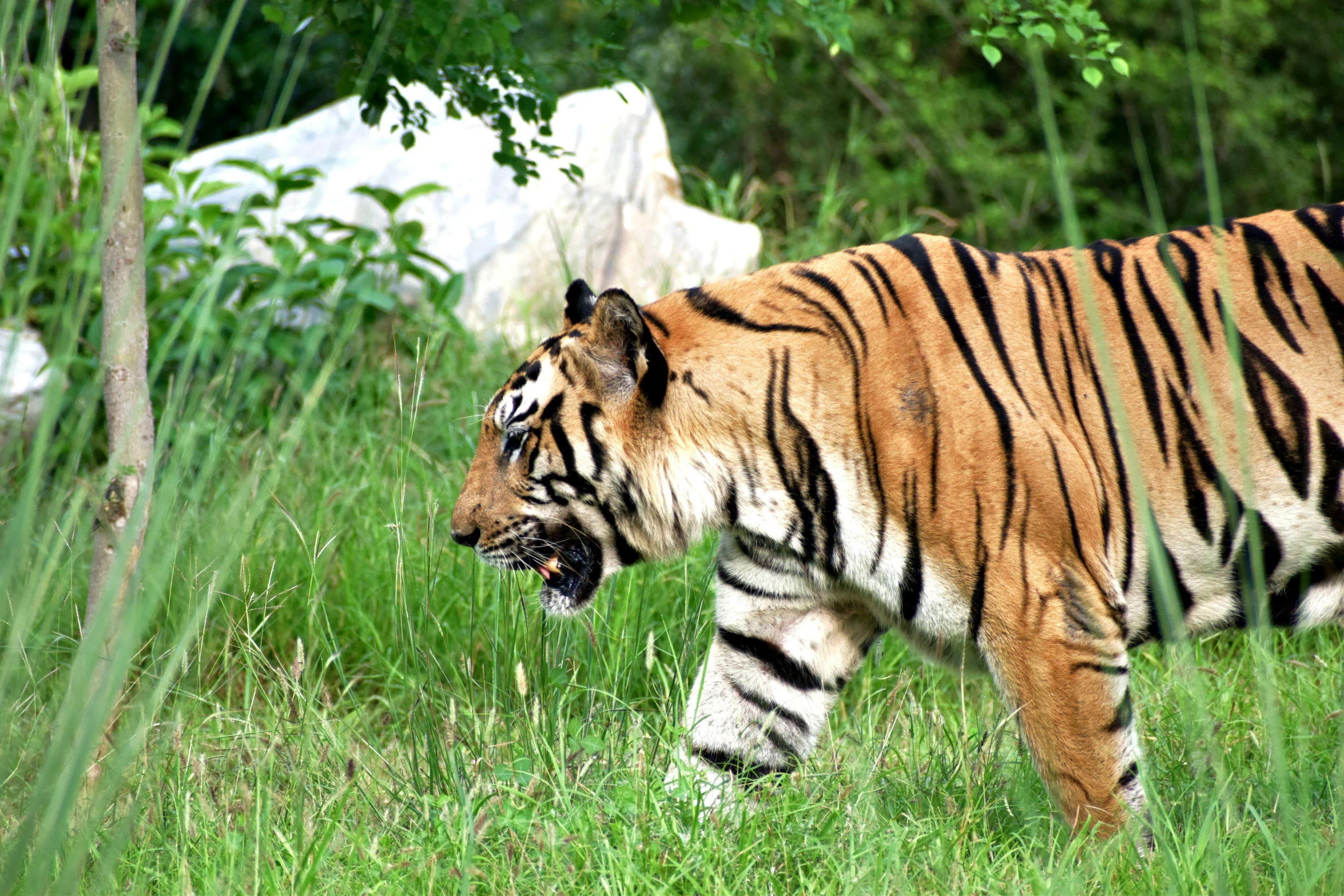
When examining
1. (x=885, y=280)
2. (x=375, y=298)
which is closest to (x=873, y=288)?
(x=885, y=280)

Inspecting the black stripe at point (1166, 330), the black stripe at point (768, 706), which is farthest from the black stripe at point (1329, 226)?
the black stripe at point (768, 706)

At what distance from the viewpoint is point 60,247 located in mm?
5035

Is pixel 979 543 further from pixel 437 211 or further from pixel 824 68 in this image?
pixel 824 68

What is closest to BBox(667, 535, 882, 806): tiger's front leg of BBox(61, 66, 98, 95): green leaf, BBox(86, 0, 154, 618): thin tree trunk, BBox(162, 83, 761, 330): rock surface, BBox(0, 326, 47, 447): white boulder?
BBox(86, 0, 154, 618): thin tree trunk

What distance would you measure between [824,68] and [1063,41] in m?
2.21

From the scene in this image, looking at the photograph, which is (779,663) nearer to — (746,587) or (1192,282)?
(746,587)

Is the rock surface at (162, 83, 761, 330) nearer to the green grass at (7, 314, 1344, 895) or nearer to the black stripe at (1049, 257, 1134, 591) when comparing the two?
the green grass at (7, 314, 1344, 895)

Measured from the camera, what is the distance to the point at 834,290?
9.14 ft

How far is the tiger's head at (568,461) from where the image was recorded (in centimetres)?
272

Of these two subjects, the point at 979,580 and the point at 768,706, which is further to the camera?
the point at 768,706

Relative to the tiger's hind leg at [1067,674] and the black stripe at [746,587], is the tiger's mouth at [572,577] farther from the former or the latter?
the tiger's hind leg at [1067,674]

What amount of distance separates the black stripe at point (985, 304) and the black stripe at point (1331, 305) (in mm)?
666

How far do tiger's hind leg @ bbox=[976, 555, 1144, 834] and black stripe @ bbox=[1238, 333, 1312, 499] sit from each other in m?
0.53

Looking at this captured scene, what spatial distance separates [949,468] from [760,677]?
26.4 inches
